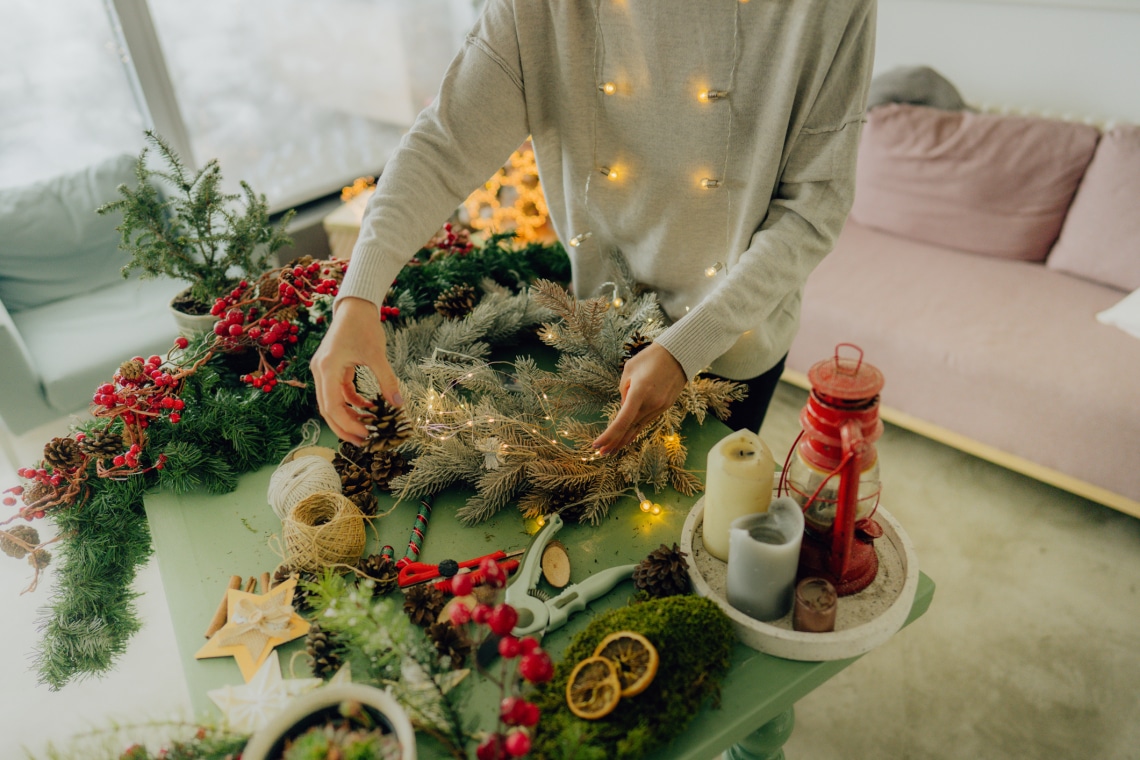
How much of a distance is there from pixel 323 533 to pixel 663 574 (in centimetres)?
38

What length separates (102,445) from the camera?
0.96m

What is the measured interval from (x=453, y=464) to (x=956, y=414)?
1.67m

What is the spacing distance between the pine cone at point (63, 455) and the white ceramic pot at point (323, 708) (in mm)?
596

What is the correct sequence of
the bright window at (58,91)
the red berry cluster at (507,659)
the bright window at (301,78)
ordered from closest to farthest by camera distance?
the red berry cluster at (507,659) → the bright window at (58,91) → the bright window at (301,78)

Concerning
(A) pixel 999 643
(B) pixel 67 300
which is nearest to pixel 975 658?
(A) pixel 999 643

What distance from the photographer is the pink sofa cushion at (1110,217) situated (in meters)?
2.02

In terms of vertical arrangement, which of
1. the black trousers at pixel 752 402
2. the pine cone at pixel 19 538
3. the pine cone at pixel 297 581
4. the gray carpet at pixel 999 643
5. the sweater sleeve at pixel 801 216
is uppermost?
the sweater sleeve at pixel 801 216

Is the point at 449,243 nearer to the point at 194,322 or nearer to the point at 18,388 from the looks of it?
the point at 194,322

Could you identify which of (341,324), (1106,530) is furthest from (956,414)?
(341,324)

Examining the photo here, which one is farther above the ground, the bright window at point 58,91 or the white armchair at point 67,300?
the bright window at point 58,91

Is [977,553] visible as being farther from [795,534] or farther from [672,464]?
[795,534]

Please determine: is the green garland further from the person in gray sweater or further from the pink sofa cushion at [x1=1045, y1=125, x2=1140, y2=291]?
the pink sofa cushion at [x1=1045, y1=125, x2=1140, y2=291]

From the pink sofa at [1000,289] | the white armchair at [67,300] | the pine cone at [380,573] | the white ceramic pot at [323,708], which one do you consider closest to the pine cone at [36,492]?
the pine cone at [380,573]

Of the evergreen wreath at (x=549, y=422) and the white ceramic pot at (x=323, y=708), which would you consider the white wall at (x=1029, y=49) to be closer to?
the evergreen wreath at (x=549, y=422)
